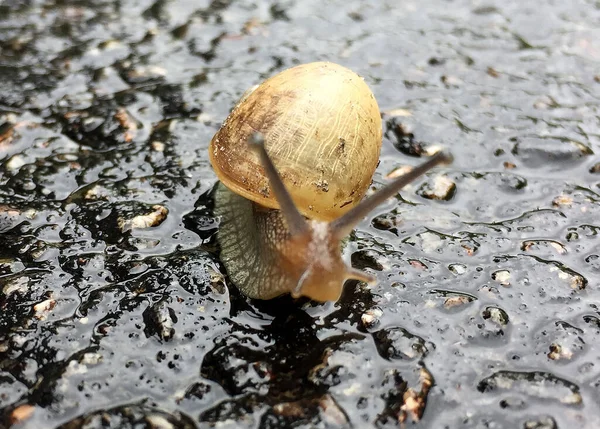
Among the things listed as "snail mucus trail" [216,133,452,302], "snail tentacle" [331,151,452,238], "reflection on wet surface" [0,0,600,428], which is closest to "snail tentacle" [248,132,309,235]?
"snail mucus trail" [216,133,452,302]

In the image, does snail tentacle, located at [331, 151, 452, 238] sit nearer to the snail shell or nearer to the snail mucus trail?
the snail mucus trail

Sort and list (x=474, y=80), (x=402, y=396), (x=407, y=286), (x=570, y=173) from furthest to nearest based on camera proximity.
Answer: (x=474, y=80), (x=570, y=173), (x=407, y=286), (x=402, y=396)

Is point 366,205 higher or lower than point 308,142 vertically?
lower

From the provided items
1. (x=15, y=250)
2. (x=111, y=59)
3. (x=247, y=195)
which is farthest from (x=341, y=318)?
(x=111, y=59)

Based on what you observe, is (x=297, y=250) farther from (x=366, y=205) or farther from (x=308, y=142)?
(x=308, y=142)

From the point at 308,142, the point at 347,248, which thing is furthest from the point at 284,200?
the point at 347,248

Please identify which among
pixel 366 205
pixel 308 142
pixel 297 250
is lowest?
pixel 297 250

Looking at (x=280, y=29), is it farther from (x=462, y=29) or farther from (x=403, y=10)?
(x=462, y=29)
